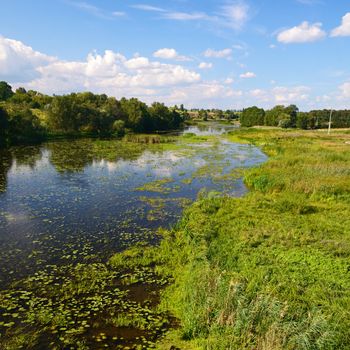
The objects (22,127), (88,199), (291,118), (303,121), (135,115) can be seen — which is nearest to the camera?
(88,199)

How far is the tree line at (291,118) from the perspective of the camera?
449 ft

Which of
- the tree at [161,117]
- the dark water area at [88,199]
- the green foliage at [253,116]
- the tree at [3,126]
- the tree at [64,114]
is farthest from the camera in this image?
the green foliage at [253,116]

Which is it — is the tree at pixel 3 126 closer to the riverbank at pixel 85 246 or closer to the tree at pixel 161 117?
the riverbank at pixel 85 246

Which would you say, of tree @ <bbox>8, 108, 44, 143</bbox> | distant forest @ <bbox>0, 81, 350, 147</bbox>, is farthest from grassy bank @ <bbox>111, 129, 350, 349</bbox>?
distant forest @ <bbox>0, 81, 350, 147</bbox>

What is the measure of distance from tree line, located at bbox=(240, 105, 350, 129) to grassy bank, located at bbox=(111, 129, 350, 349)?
120154 mm

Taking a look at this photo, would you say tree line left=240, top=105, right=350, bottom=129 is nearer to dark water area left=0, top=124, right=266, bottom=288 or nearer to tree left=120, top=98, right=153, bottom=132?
tree left=120, top=98, right=153, bottom=132

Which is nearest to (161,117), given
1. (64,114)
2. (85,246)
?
(64,114)

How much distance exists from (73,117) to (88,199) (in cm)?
6272

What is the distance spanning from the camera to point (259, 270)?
42.1 feet

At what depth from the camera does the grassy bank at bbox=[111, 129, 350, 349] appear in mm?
9023

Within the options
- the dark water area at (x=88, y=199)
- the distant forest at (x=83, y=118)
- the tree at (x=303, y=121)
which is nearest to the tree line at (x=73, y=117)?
the distant forest at (x=83, y=118)

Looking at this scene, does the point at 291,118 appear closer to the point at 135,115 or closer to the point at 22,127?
the point at 135,115

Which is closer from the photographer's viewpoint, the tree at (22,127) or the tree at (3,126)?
the tree at (3,126)

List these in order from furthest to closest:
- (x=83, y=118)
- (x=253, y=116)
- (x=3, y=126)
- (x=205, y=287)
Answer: (x=253, y=116)
(x=83, y=118)
(x=3, y=126)
(x=205, y=287)
